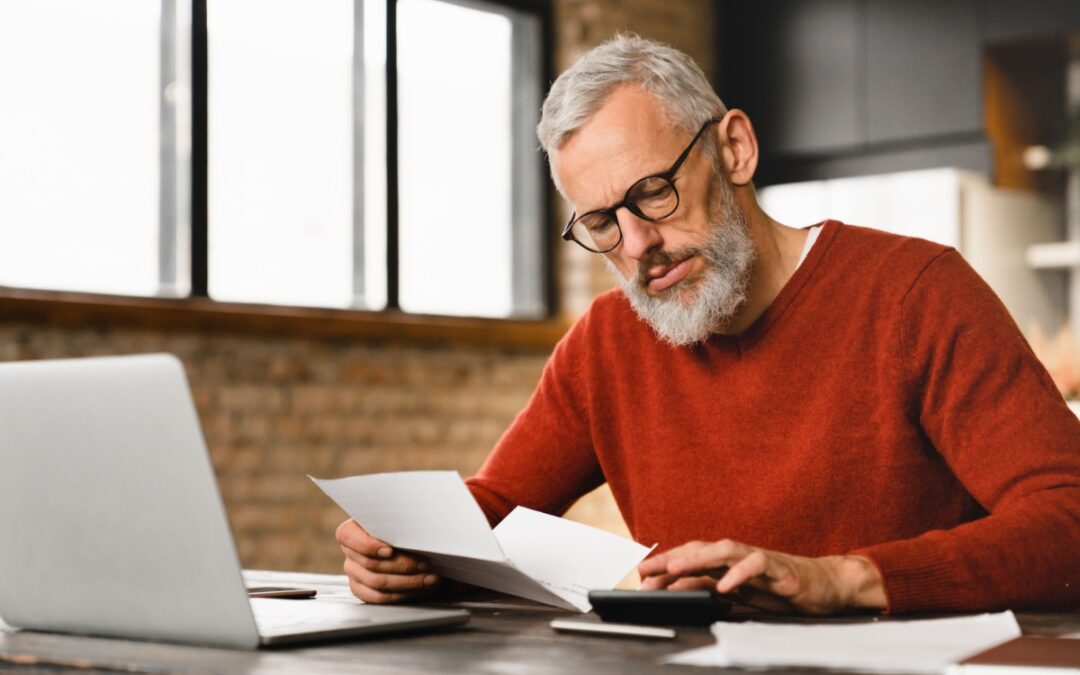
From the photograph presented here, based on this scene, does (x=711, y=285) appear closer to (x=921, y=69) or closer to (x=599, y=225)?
(x=599, y=225)

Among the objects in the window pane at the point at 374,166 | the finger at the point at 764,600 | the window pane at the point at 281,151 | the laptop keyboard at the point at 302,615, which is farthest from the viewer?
the window pane at the point at 374,166

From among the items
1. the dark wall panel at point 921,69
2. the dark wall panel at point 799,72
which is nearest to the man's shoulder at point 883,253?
the dark wall panel at point 921,69

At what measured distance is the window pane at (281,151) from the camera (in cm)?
398

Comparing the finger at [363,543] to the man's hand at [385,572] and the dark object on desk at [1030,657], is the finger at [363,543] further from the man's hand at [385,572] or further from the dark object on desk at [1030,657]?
the dark object on desk at [1030,657]

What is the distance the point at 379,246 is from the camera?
175 inches

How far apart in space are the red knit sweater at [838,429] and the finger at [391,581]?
34cm

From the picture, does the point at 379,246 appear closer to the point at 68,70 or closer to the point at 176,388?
the point at 68,70

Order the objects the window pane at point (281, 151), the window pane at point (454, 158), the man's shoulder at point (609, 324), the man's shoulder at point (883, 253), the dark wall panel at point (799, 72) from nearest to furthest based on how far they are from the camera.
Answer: the man's shoulder at point (883, 253) < the man's shoulder at point (609, 324) < the window pane at point (281, 151) < the window pane at point (454, 158) < the dark wall panel at point (799, 72)

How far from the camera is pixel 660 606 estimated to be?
117 cm

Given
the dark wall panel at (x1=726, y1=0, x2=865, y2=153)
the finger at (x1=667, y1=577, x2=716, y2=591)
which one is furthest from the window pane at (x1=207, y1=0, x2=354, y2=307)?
the finger at (x1=667, y1=577, x2=716, y2=591)

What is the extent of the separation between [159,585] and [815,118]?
15.1 feet

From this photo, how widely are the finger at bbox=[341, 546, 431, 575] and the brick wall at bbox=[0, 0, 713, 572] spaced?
2.29 m

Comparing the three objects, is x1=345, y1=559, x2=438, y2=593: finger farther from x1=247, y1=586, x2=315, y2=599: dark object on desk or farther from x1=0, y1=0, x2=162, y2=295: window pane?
x1=0, y1=0, x2=162, y2=295: window pane

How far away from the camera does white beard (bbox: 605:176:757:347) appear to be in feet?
5.72
